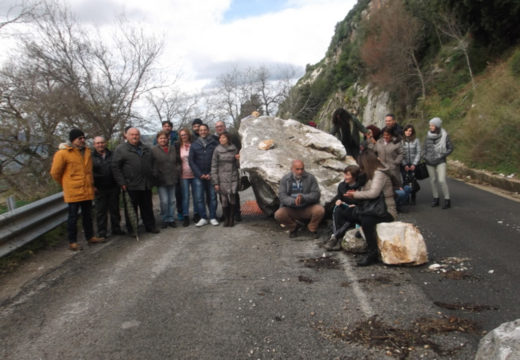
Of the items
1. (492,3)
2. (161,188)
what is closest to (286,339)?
(161,188)

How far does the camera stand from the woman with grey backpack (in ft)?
26.6

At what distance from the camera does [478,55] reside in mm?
23500

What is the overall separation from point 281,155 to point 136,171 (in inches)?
110

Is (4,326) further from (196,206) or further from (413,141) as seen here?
(413,141)

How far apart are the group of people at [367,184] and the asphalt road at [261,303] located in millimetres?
550

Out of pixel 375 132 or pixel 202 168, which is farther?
pixel 375 132

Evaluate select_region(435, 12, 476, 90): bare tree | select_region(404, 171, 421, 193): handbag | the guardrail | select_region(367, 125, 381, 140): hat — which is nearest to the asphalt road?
the guardrail

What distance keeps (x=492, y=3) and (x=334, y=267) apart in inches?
768

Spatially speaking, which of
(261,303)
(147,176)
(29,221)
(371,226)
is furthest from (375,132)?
(29,221)

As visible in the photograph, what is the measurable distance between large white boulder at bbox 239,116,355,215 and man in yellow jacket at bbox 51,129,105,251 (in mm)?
2763

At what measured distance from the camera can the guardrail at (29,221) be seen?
5.54 metres

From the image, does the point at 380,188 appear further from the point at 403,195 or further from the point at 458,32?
the point at 458,32

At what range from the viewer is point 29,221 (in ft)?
20.0

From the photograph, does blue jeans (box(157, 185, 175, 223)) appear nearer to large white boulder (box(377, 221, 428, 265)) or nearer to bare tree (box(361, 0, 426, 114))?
large white boulder (box(377, 221, 428, 265))
